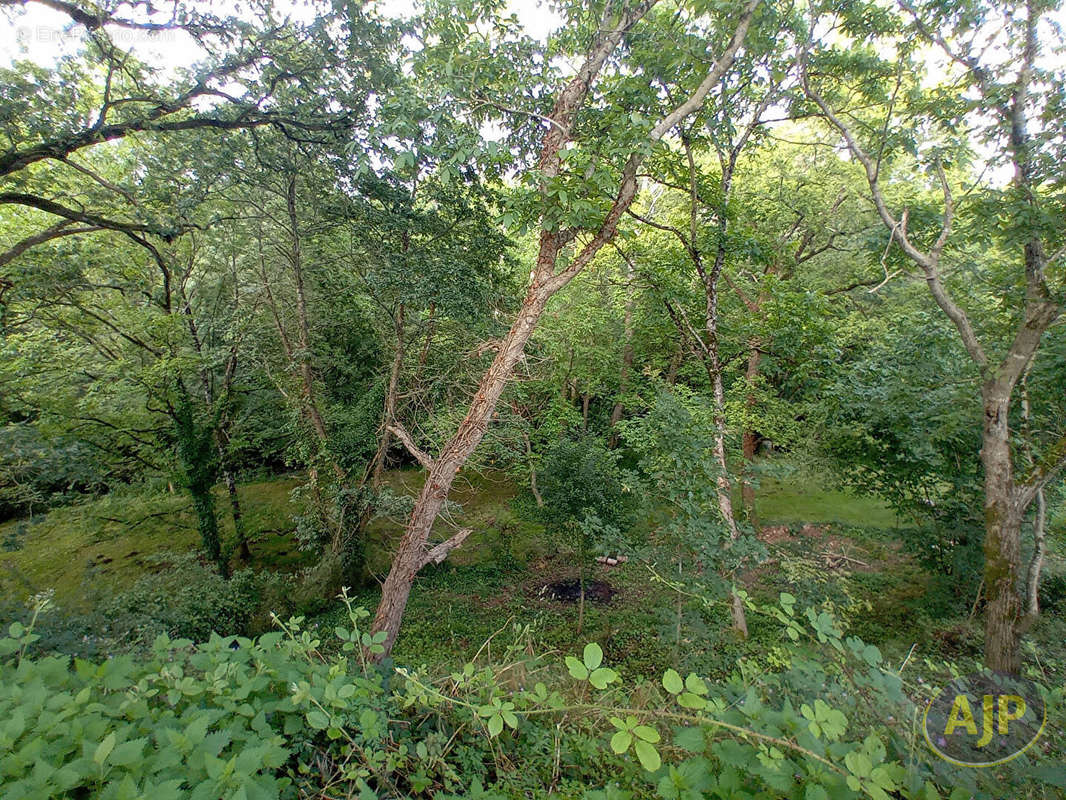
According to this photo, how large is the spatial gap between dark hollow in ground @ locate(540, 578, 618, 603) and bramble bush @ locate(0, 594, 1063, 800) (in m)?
6.99

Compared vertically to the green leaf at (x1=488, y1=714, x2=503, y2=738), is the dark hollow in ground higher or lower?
lower

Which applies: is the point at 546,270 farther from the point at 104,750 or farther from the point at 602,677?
the point at 104,750

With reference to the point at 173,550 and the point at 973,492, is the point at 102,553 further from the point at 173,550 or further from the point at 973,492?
the point at 973,492

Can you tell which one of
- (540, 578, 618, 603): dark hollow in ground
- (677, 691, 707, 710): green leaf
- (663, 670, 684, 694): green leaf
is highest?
(663, 670, 684, 694): green leaf

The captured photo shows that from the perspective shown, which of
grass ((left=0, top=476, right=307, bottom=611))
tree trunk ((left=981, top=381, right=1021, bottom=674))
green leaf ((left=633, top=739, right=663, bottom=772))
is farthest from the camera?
A: grass ((left=0, top=476, right=307, bottom=611))

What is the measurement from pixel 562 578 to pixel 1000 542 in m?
7.05

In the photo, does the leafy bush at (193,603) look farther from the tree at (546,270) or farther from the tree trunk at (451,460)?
the tree at (546,270)

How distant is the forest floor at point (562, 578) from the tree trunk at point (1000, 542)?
1.95 feet

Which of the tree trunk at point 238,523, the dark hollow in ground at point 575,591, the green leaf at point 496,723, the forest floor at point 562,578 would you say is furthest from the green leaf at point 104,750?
the tree trunk at point 238,523

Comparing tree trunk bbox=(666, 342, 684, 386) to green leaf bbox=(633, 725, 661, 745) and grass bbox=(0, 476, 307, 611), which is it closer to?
grass bbox=(0, 476, 307, 611)

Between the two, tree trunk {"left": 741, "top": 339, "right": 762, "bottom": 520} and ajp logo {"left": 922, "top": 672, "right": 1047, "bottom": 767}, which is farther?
tree trunk {"left": 741, "top": 339, "right": 762, "bottom": 520}

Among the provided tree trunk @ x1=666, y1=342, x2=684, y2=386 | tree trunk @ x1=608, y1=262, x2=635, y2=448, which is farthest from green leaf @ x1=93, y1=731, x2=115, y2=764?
tree trunk @ x1=666, y1=342, x2=684, y2=386

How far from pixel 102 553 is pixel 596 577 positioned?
11915 millimetres

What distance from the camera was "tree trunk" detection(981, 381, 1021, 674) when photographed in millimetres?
4625
